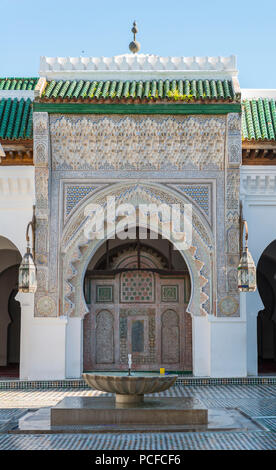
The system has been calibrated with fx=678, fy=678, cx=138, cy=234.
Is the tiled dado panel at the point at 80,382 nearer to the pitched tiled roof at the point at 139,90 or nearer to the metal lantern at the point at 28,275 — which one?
the metal lantern at the point at 28,275

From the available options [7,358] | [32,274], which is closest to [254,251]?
[32,274]

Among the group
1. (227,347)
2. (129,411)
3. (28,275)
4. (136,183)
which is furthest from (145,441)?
(136,183)

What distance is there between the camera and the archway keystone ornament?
6.55m

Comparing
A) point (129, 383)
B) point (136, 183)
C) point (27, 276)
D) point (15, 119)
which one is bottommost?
point (129, 383)

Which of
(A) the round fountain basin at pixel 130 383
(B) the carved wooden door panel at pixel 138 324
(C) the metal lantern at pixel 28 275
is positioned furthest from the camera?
(B) the carved wooden door panel at pixel 138 324

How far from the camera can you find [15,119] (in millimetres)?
7055

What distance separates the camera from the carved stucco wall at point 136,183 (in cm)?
652

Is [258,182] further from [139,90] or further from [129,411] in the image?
[129,411]

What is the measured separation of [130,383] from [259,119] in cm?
365

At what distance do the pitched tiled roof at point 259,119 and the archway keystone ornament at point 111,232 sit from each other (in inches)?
38.8

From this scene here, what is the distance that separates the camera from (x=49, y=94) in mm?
6629

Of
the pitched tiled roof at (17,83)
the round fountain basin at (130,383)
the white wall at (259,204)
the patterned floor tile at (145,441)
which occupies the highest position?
the pitched tiled roof at (17,83)

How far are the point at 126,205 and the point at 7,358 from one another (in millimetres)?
3101

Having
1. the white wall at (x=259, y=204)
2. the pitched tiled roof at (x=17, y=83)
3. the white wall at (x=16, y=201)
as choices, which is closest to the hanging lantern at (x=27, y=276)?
the white wall at (x=16, y=201)
